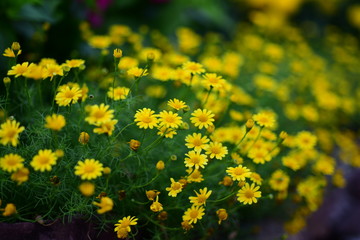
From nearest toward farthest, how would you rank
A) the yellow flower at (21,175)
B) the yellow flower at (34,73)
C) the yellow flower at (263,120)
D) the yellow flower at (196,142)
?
the yellow flower at (21,175)
the yellow flower at (34,73)
the yellow flower at (196,142)
the yellow flower at (263,120)

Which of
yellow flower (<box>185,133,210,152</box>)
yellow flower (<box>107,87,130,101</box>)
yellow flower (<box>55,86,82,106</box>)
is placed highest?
yellow flower (<box>55,86,82,106</box>)

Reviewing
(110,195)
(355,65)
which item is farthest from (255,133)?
(355,65)

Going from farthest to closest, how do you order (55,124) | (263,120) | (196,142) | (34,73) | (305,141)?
(305,141)
(263,120)
(196,142)
(34,73)
(55,124)

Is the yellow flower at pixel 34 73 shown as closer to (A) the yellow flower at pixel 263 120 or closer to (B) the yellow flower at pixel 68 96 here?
(B) the yellow flower at pixel 68 96

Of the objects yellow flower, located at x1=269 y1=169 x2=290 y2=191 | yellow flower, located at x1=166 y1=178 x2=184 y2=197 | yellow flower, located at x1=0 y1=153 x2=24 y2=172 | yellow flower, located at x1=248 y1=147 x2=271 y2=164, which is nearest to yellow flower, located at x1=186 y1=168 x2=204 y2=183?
yellow flower, located at x1=166 y1=178 x2=184 y2=197

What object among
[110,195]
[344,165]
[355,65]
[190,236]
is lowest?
[344,165]

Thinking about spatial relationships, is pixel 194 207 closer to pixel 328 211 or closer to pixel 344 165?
pixel 328 211

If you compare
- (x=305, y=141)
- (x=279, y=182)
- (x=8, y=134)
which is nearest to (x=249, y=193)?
(x=279, y=182)

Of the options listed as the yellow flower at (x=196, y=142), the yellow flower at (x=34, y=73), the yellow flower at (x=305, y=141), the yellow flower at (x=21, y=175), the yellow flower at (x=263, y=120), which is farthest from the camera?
the yellow flower at (x=305, y=141)

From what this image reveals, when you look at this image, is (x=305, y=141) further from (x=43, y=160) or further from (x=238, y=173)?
(x=43, y=160)

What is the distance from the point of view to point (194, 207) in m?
1.30

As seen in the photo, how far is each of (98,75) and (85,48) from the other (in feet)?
1.72

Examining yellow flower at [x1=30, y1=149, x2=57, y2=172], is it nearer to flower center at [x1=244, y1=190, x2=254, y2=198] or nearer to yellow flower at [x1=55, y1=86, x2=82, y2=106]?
yellow flower at [x1=55, y1=86, x2=82, y2=106]

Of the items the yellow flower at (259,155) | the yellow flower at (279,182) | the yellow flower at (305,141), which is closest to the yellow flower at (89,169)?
the yellow flower at (259,155)
